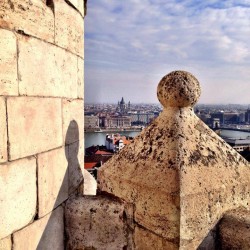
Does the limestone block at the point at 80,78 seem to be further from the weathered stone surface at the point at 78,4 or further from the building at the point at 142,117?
the building at the point at 142,117

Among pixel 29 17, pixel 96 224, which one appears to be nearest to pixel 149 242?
pixel 96 224

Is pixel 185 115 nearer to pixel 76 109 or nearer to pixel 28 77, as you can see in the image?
pixel 76 109

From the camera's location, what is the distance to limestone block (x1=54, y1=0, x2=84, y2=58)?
1604mm

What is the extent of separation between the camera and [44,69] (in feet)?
4.82

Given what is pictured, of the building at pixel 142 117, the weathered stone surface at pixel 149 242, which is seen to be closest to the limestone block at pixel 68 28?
the weathered stone surface at pixel 149 242

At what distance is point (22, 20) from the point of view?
133 centimetres

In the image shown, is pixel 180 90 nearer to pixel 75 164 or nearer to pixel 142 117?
pixel 75 164

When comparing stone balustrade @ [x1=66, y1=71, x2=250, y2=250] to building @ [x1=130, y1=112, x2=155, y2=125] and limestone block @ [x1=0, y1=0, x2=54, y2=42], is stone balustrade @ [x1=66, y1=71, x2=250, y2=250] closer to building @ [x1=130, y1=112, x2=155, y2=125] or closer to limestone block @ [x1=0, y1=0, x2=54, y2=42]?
limestone block @ [x1=0, y1=0, x2=54, y2=42]

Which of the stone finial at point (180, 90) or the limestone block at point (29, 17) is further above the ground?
the limestone block at point (29, 17)

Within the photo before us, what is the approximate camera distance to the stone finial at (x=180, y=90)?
5.21 feet

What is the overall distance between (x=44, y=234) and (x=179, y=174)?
797 mm

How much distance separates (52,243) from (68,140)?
1.97 ft

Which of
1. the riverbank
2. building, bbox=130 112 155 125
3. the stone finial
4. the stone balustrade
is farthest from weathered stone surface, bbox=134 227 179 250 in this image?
building, bbox=130 112 155 125

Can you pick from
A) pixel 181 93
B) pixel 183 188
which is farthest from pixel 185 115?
pixel 183 188
